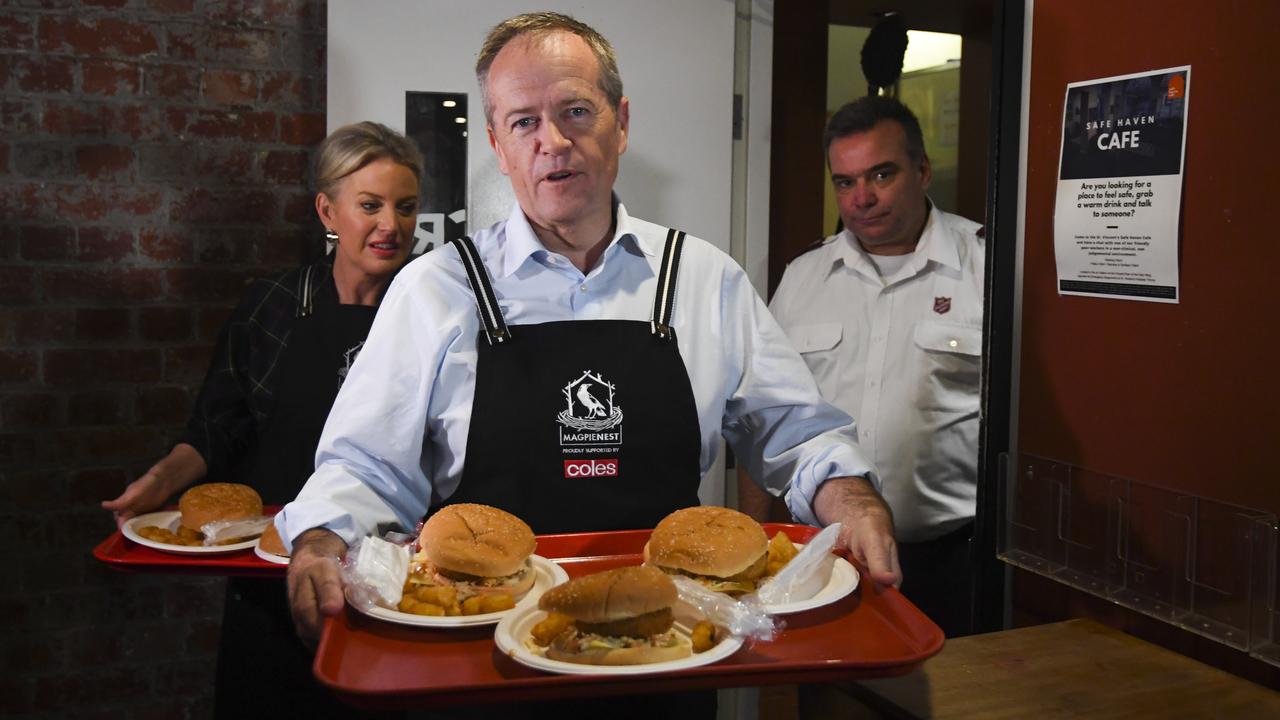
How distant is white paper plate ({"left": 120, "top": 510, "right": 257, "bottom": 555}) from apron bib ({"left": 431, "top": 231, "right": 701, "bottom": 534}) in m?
0.46

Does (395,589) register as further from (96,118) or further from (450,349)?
(96,118)

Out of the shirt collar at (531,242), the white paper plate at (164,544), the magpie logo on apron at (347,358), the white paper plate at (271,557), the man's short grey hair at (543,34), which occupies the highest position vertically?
the man's short grey hair at (543,34)

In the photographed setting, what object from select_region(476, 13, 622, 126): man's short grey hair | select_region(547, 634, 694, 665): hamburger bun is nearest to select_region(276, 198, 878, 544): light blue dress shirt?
select_region(476, 13, 622, 126): man's short grey hair

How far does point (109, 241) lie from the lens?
2.39 meters

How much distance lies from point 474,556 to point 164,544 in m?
0.83

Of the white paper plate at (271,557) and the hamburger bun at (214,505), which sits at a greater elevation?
the hamburger bun at (214,505)

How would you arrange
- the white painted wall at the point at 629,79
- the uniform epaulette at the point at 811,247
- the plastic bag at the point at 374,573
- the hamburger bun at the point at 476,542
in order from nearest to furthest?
the plastic bag at the point at 374,573, the hamburger bun at the point at 476,542, the white painted wall at the point at 629,79, the uniform epaulette at the point at 811,247

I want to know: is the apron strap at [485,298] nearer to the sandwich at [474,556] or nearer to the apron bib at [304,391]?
the sandwich at [474,556]

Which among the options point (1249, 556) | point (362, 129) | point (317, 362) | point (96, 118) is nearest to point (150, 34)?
point (96, 118)

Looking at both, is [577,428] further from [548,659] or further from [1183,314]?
[1183,314]

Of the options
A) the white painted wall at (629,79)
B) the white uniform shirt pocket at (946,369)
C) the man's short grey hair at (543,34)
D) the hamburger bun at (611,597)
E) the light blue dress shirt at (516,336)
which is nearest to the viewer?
the hamburger bun at (611,597)

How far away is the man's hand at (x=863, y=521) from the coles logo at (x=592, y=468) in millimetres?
348

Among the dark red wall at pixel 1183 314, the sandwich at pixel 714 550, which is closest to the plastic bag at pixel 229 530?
the sandwich at pixel 714 550

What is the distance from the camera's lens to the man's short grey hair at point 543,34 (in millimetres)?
1962
